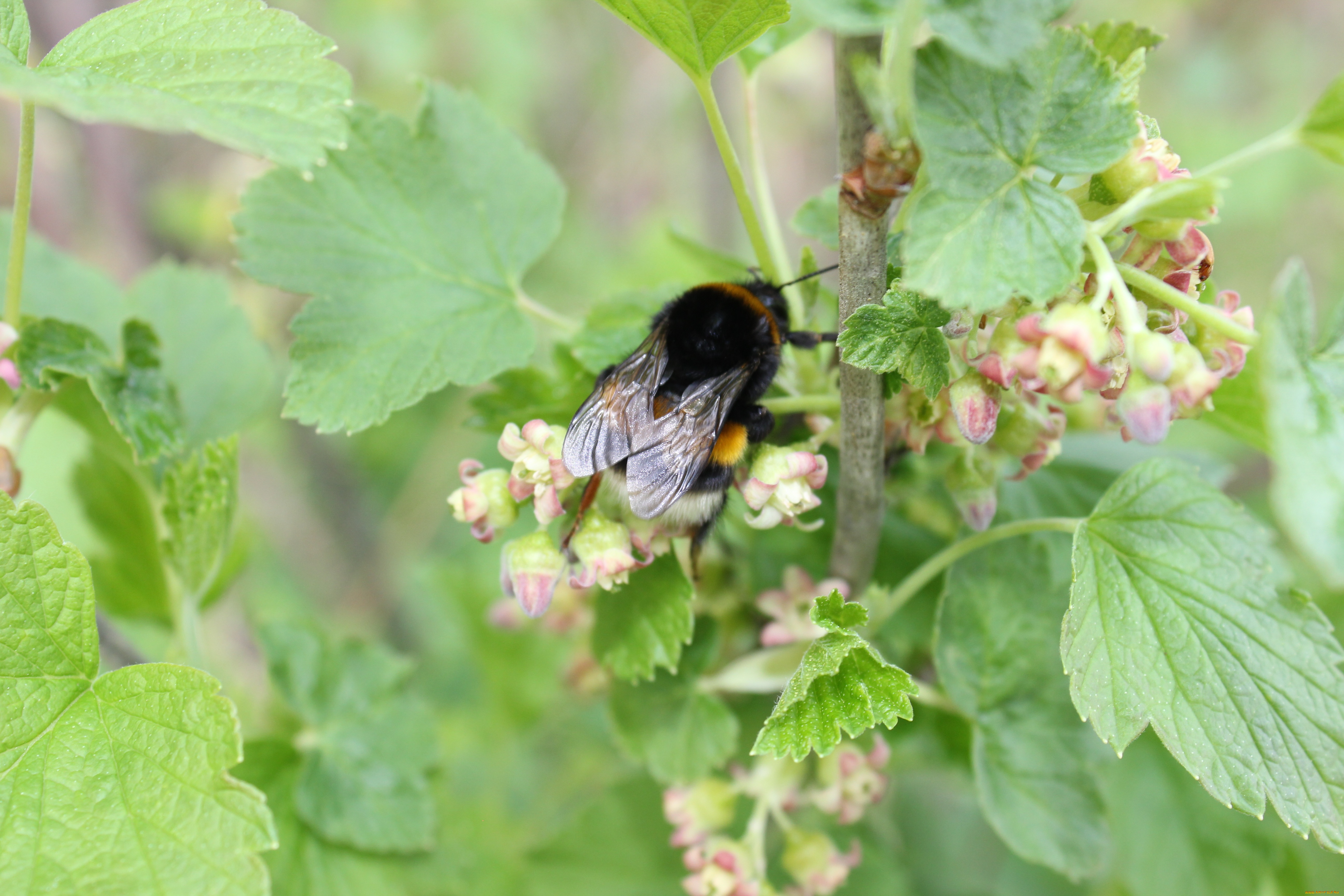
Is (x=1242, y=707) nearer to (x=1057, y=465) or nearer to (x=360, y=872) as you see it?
(x=1057, y=465)

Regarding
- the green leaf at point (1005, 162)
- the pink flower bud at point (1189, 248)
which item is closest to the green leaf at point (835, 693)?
the green leaf at point (1005, 162)

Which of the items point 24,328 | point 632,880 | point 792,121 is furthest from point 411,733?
point 792,121

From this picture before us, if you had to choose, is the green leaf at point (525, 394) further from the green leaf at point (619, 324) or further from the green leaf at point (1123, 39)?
the green leaf at point (1123, 39)

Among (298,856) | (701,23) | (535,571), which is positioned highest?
(701,23)

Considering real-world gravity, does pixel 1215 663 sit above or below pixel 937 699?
above

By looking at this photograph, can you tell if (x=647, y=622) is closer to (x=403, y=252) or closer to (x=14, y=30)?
(x=403, y=252)

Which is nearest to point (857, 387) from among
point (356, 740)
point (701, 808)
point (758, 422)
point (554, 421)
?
point (758, 422)
